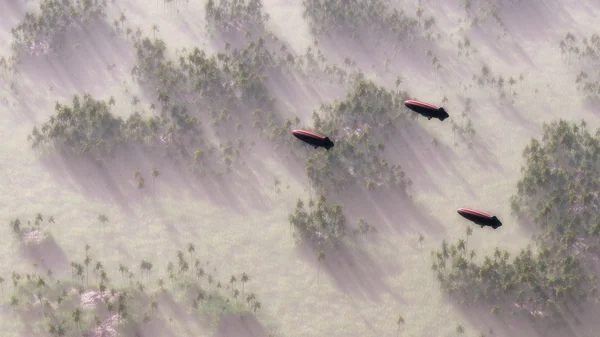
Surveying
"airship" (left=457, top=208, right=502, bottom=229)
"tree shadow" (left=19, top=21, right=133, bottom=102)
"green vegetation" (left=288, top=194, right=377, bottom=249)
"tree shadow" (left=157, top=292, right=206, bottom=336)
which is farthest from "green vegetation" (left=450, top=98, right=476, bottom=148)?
"tree shadow" (left=19, top=21, right=133, bottom=102)

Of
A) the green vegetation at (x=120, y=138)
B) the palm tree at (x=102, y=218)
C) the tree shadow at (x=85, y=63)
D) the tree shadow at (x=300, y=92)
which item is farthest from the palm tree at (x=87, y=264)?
the tree shadow at (x=300, y=92)

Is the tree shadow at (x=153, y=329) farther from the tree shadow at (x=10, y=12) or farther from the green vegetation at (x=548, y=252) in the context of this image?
the tree shadow at (x=10, y=12)

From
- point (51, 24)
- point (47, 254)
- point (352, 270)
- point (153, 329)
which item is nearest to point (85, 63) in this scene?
point (51, 24)

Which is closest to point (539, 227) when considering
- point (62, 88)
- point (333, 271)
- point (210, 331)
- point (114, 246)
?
point (333, 271)

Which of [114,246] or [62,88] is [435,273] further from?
[62,88]

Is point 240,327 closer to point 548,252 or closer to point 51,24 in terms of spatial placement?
point 548,252

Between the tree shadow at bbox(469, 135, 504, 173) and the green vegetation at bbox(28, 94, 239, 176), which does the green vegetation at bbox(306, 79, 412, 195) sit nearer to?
the tree shadow at bbox(469, 135, 504, 173)
